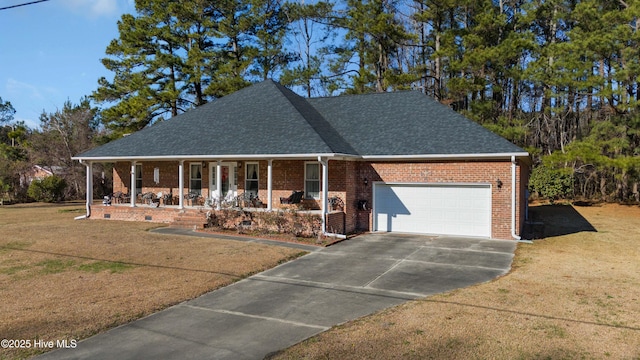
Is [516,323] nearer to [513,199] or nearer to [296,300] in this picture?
[296,300]

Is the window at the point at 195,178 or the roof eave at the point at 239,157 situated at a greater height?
the roof eave at the point at 239,157

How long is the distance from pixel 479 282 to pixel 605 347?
337cm

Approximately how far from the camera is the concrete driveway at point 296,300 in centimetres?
555

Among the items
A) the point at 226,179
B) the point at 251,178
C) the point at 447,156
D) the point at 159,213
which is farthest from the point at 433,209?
the point at 159,213

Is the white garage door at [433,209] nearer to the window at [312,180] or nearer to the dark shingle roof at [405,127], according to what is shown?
the dark shingle roof at [405,127]

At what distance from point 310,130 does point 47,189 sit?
903 inches

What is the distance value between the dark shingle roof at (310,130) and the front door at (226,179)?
5.12 ft

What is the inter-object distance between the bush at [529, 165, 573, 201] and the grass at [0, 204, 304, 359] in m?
22.4

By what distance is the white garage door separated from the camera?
14.6m

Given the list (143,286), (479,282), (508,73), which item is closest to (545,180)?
(508,73)

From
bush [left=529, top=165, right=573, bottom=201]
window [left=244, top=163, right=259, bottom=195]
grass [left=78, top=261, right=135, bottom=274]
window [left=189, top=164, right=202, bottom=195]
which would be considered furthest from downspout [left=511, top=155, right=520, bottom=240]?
bush [left=529, top=165, right=573, bottom=201]

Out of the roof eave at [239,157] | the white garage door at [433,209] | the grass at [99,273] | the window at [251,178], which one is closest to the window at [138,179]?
the roof eave at [239,157]

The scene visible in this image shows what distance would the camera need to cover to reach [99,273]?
930 centimetres

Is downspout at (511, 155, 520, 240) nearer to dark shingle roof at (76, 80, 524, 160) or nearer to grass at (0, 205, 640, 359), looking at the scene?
dark shingle roof at (76, 80, 524, 160)
